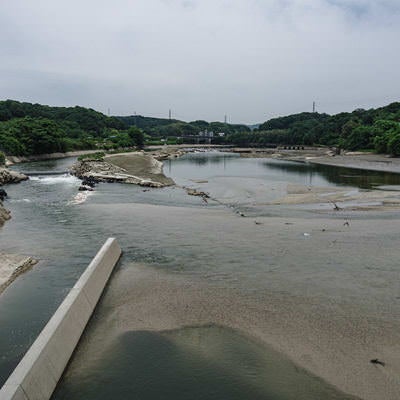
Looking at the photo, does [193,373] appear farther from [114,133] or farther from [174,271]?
[114,133]

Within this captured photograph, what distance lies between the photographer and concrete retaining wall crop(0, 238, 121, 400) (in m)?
7.47

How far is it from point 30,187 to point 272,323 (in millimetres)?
34628

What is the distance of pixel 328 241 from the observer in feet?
63.3

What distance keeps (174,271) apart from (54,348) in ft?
22.8

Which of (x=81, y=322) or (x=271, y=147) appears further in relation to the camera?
(x=271, y=147)

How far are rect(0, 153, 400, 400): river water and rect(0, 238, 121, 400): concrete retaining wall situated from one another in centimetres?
50

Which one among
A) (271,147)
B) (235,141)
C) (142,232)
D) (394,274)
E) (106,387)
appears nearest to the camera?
(106,387)

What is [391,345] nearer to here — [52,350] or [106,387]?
[106,387]

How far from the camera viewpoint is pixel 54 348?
880 centimetres

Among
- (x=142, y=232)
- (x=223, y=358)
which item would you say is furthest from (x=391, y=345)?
(x=142, y=232)

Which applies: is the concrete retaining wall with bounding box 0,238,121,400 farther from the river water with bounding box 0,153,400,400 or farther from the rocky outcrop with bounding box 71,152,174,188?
the rocky outcrop with bounding box 71,152,174,188

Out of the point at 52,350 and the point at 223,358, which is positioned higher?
the point at 52,350

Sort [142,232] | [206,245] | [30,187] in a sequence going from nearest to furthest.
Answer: [206,245]
[142,232]
[30,187]

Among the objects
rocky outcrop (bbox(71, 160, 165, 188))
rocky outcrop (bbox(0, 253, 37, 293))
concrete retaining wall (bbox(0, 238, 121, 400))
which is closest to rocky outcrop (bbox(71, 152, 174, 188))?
rocky outcrop (bbox(71, 160, 165, 188))
